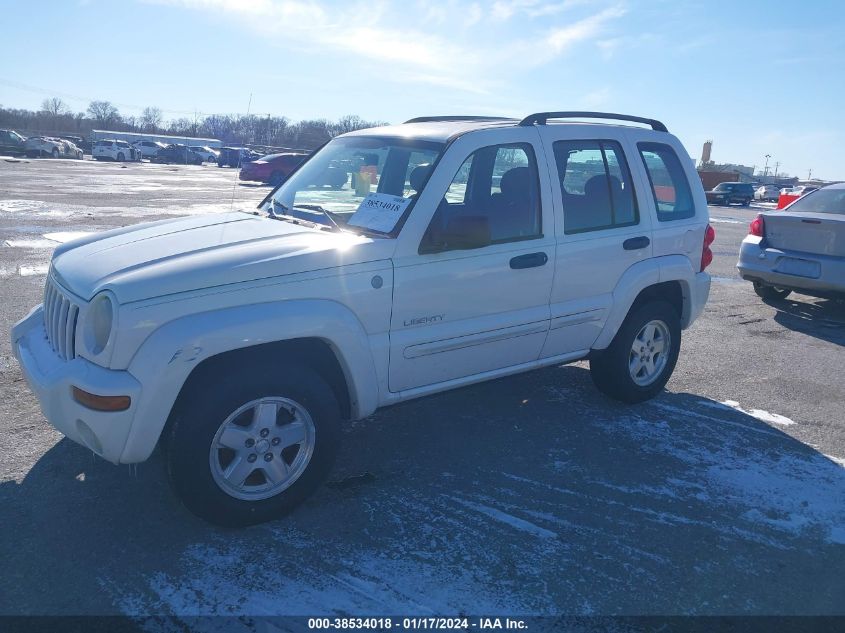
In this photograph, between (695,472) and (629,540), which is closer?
(629,540)

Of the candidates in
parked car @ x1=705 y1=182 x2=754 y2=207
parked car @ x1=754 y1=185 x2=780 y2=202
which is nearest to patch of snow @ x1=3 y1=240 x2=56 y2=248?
parked car @ x1=705 y1=182 x2=754 y2=207

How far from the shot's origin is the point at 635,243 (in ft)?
16.4

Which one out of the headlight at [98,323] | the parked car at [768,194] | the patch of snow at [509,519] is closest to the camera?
the headlight at [98,323]

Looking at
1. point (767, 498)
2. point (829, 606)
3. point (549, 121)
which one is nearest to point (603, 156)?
point (549, 121)

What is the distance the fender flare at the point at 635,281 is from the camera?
4957 millimetres

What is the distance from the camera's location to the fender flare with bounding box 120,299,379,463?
309cm

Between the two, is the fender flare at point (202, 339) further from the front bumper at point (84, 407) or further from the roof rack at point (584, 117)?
the roof rack at point (584, 117)

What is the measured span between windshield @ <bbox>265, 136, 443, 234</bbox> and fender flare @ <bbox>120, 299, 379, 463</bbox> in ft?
2.17

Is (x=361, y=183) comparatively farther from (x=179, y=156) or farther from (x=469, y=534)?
(x=179, y=156)

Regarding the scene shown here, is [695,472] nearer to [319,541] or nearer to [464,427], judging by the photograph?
[464,427]

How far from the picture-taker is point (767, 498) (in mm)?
4086

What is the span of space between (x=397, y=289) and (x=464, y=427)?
1461 mm

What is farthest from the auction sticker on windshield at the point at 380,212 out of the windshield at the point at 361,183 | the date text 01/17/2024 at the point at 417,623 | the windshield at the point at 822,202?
the windshield at the point at 822,202

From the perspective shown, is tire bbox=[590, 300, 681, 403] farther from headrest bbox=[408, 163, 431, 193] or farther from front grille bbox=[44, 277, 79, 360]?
front grille bbox=[44, 277, 79, 360]
